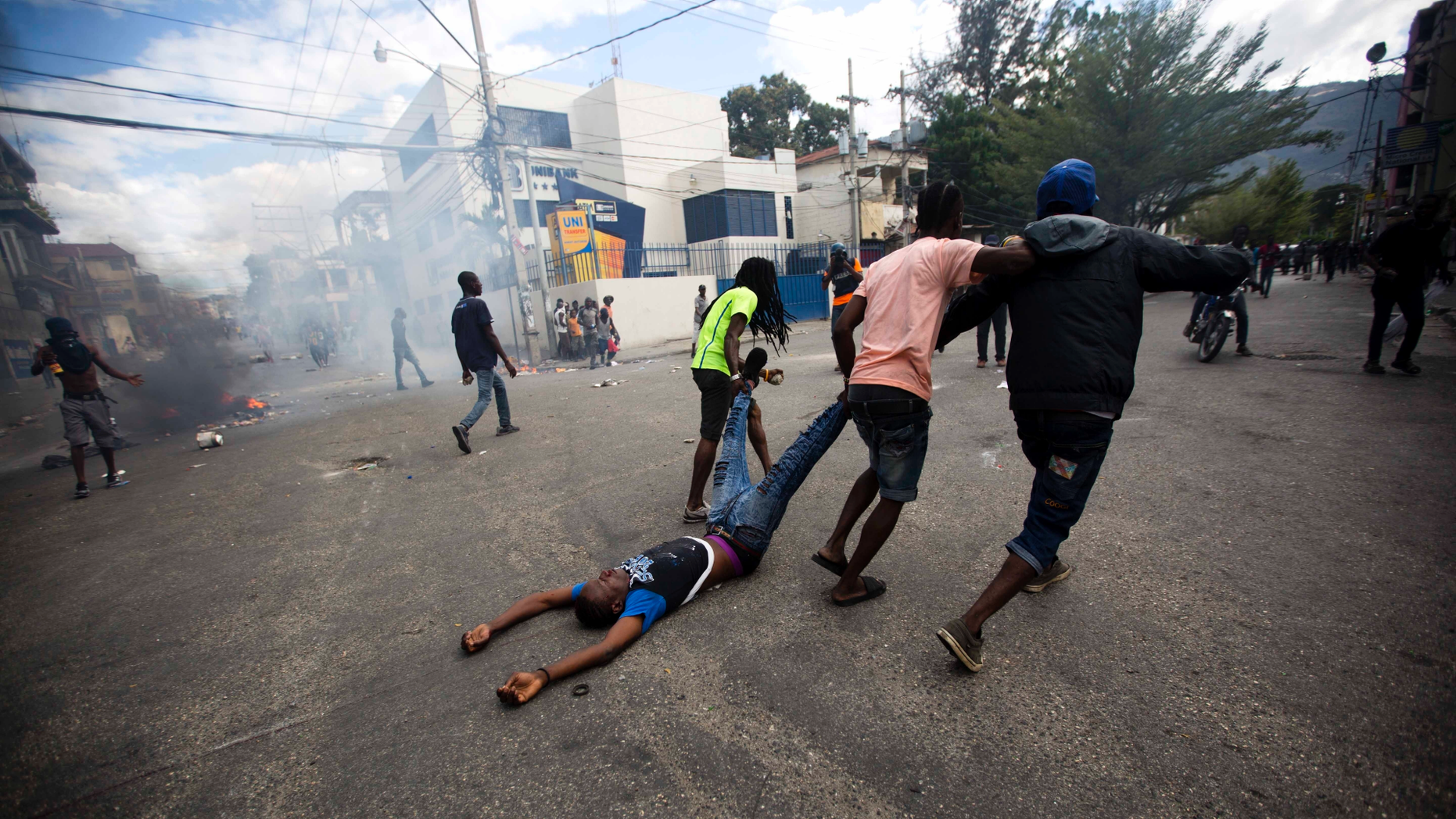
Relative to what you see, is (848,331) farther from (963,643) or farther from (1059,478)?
(963,643)

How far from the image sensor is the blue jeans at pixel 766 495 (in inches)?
108

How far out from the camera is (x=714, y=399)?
3.92 meters

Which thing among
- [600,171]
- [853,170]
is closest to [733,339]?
[853,170]

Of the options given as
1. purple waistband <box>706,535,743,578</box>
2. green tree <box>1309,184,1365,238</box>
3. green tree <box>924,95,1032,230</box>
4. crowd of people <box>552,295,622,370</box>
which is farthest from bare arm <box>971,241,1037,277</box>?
green tree <box>1309,184,1365,238</box>

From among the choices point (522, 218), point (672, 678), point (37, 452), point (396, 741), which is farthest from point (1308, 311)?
point (522, 218)

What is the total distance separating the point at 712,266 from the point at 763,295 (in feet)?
56.7

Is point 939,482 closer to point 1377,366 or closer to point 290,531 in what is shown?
point 290,531

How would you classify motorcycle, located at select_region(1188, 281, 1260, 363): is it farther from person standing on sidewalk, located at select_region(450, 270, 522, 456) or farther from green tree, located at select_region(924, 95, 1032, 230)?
green tree, located at select_region(924, 95, 1032, 230)

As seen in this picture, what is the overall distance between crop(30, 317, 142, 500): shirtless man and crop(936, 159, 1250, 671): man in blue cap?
8032mm

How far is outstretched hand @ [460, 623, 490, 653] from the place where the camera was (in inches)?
97.8

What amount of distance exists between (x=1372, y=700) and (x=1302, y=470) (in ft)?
8.12

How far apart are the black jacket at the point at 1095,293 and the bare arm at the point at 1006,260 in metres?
0.04

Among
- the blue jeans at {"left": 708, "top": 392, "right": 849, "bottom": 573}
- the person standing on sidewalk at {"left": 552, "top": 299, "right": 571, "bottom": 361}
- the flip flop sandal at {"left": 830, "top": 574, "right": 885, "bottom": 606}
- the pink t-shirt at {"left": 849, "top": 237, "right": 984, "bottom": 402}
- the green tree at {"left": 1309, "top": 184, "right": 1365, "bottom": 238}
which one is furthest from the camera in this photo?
the green tree at {"left": 1309, "top": 184, "right": 1365, "bottom": 238}

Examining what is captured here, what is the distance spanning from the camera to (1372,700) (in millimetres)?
1826
